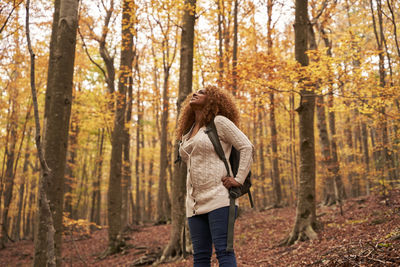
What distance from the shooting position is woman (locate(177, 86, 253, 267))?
92.0 inches

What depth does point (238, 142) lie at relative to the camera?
8.19 ft

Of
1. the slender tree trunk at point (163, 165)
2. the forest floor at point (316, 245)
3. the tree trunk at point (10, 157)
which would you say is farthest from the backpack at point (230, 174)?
the tree trunk at point (10, 157)

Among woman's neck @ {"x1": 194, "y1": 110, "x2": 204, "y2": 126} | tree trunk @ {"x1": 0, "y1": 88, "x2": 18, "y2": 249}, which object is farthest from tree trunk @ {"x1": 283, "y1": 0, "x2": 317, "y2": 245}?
tree trunk @ {"x1": 0, "y1": 88, "x2": 18, "y2": 249}

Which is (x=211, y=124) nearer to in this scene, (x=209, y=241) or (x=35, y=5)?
(x=209, y=241)

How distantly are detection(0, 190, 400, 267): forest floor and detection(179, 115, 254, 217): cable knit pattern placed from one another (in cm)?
170

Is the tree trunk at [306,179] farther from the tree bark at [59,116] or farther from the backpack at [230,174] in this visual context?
the tree bark at [59,116]

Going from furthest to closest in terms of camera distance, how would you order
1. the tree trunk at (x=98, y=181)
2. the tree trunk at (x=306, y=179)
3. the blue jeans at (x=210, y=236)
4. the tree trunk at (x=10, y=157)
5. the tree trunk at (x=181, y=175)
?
the tree trunk at (x=98, y=181), the tree trunk at (x=10, y=157), the tree trunk at (x=181, y=175), the tree trunk at (x=306, y=179), the blue jeans at (x=210, y=236)

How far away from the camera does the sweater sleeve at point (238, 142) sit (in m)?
2.43

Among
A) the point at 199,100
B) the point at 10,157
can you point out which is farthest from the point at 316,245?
the point at 10,157

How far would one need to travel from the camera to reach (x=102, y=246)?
461 inches

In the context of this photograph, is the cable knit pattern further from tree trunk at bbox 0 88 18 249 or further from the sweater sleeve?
tree trunk at bbox 0 88 18 249

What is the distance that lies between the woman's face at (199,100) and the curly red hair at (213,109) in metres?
0.03

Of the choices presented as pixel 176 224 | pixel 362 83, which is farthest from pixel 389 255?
pixel 362 83

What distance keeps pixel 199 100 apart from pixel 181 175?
15.2ft
